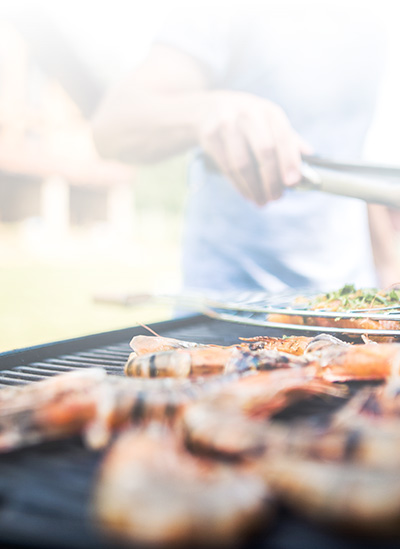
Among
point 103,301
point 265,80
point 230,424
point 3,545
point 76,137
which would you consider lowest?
point 3,545

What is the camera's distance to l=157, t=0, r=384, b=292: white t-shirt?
290 cm

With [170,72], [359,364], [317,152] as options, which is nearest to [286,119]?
[317,152]

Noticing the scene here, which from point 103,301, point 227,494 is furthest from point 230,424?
point 103,301

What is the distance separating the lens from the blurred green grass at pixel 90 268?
7.13 m

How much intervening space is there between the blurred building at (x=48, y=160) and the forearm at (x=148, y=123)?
14.7 ft

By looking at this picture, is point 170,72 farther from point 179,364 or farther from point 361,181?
point 179,364

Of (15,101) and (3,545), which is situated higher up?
(15,101)

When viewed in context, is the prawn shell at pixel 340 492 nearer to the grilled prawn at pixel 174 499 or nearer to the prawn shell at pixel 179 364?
the grilled prawn at pixel 174 499

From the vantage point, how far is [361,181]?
6.21ft

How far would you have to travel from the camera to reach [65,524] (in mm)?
568

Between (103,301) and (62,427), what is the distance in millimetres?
1256

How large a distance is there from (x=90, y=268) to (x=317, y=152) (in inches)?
356

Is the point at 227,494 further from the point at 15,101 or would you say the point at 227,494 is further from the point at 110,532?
the point at 15,101

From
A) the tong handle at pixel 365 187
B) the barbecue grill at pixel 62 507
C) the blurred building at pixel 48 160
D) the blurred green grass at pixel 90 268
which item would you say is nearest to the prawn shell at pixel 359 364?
the barbecue grill at pixel 62 507
